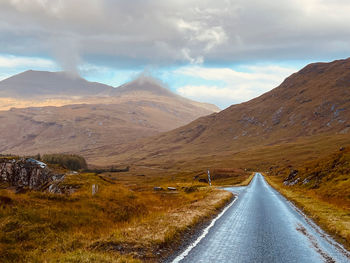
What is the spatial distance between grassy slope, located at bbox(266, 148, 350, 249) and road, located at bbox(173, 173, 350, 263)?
88cm

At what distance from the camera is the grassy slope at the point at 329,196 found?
17531 millimetres

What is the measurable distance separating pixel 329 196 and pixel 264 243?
2413 cm

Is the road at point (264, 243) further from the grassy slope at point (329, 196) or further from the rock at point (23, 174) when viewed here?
the rock at point (23, 174)

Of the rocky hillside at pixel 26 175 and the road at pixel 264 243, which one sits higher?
the rocky hillside at pixel 26 175

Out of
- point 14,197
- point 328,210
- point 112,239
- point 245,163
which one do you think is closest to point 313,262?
point 112,239

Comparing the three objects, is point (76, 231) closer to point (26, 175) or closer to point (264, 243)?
point (264, 243)

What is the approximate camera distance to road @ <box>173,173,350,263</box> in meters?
11.0

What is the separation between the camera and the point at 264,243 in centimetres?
1315

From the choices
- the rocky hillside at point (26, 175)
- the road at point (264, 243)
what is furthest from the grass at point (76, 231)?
the rocky hillside at point (26, 175)

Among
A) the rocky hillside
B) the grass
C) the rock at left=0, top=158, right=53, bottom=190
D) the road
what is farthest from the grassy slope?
the rock at left=0, top=158, right=53, bottom=190

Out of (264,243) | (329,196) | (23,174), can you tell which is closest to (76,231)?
(264,243)

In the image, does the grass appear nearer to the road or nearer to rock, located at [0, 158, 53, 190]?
the road

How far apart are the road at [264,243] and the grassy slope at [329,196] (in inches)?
34.4

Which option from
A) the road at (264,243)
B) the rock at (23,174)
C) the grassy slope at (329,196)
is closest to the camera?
the road at (264,243)
